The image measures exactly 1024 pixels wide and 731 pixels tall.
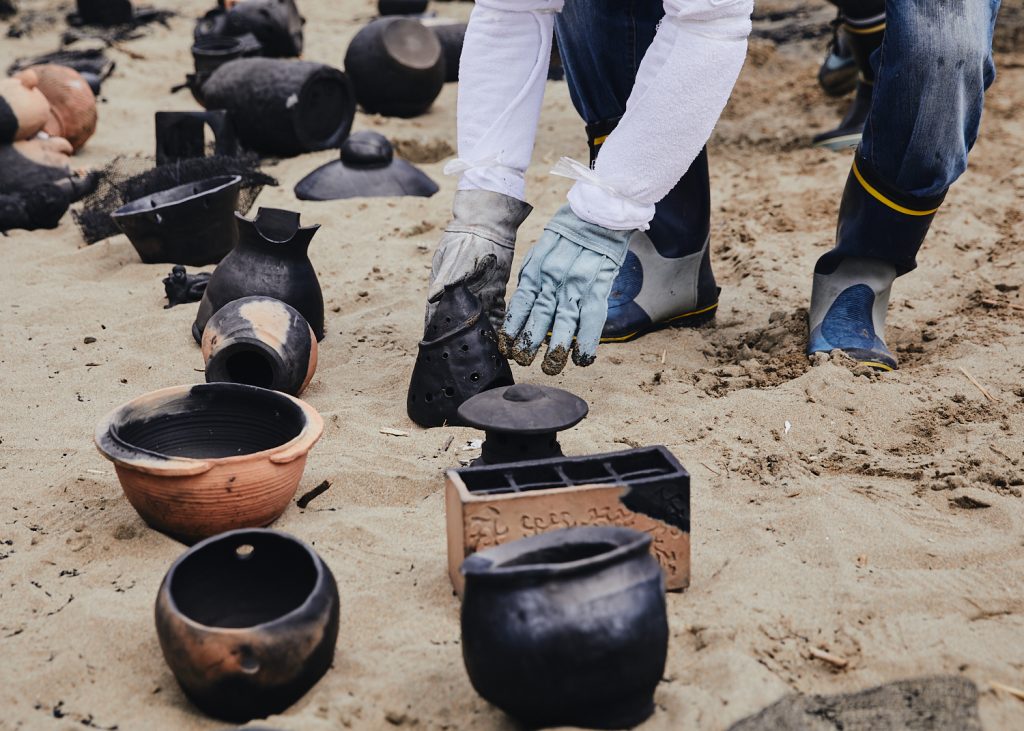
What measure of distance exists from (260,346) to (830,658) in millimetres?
1600

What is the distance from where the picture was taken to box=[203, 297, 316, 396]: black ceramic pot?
2.73m

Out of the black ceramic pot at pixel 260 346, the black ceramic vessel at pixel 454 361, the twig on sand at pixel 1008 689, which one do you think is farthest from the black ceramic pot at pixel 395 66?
the twig on sand at pixel 1008 689

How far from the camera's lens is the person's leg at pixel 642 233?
3.19 m

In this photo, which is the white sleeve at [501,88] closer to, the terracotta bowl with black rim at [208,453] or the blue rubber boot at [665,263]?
the blue rubber boot at [665,263]

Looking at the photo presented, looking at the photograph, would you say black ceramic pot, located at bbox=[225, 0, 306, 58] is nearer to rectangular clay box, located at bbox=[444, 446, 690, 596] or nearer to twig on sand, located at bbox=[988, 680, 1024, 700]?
rectangular clay box, located at bbox=[444, 446, 690, 596]

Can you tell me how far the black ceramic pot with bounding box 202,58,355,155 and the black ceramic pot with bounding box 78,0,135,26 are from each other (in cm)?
401

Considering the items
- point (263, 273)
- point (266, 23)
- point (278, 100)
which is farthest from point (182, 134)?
point (266, 23)

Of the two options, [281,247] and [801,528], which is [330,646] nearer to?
[801,528]

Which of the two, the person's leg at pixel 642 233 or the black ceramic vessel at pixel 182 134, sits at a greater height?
the person's leg at pixel 642 233

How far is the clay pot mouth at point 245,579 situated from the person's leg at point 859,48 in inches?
155

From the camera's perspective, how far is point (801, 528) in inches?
87.0

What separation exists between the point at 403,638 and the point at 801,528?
88cm

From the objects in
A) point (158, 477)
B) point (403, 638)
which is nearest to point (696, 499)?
point (403, 638)

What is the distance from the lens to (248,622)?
1.87 m
